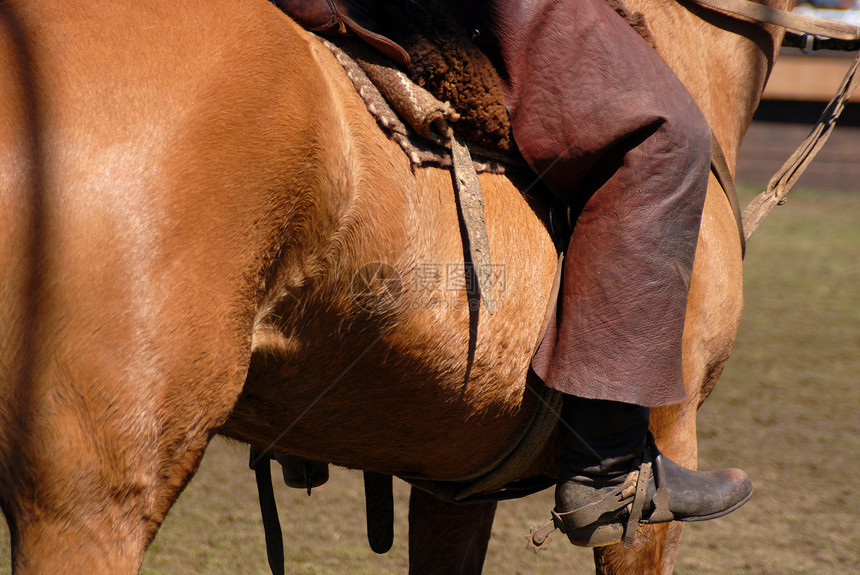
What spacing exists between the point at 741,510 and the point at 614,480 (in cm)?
225

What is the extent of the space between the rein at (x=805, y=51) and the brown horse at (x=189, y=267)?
44.4 inches

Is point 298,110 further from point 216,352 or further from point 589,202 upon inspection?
point 589,202

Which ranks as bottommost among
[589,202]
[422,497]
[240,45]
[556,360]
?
[422,497]

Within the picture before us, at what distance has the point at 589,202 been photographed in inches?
69.2

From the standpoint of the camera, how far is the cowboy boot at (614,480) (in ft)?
6.04

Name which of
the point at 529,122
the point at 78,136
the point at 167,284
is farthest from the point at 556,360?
the point at 78,136

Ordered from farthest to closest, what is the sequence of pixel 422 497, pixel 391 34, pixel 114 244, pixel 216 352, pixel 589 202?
pixel 422 497, pixel 589 202, pixel 391 34, pixel 216 352, pixel 114 244

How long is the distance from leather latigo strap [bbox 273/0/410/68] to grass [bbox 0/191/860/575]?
1.97 m

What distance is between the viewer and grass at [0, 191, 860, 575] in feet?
10.4

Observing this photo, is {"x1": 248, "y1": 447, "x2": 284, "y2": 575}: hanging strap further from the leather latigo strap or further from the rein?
the rein

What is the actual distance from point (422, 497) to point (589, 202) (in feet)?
3.86

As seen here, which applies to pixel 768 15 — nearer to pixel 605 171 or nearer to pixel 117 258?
pixel 605 171

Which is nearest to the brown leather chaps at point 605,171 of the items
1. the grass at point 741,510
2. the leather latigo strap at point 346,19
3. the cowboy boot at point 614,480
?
the cowboy boot at point 614,480

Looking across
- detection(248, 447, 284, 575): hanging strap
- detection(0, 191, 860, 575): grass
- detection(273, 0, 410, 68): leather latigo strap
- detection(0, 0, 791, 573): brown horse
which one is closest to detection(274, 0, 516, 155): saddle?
detection(273, 0, 410, 68): leather latigo strap
